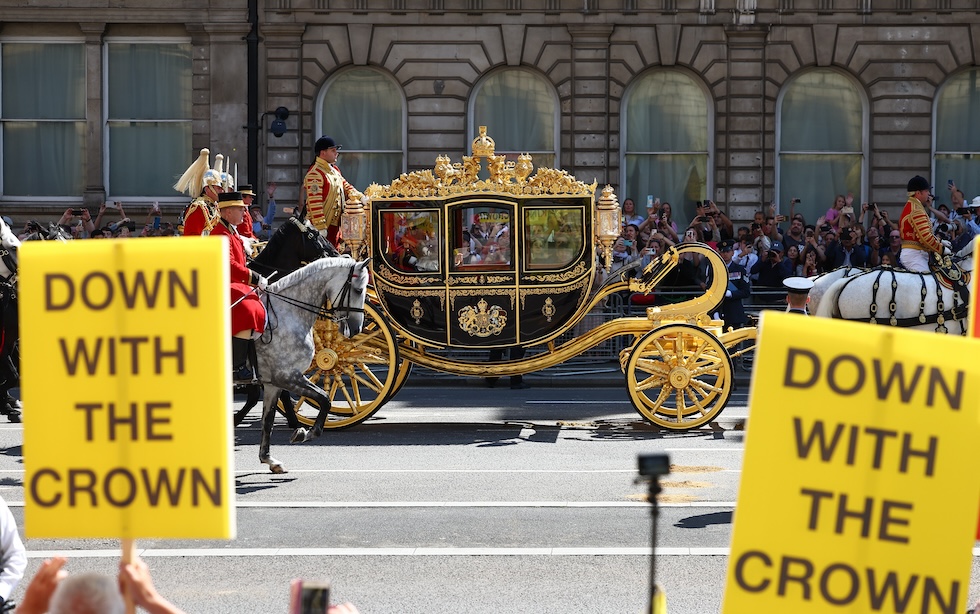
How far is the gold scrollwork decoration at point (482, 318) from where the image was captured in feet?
46.1

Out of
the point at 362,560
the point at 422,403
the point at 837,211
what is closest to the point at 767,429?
the point at 362,560

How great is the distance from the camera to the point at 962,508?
4039mm

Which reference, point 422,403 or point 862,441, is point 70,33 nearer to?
point 422,403

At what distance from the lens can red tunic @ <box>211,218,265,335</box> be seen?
1168 centimetres

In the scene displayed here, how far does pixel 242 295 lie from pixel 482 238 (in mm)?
2960

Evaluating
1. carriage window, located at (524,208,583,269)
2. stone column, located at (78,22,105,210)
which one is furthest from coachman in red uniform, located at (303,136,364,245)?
stone column, located at (78,22,105,210)

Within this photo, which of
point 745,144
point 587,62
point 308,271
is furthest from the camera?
point 745,144

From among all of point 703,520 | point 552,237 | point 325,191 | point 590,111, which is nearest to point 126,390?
point 703,520

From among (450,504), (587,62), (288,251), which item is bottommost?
(450,504)

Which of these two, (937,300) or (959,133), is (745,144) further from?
(937,300)

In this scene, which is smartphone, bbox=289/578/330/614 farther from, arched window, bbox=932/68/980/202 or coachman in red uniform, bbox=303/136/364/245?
arched window, bbox=932/68/980/202

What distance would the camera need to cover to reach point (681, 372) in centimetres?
1368

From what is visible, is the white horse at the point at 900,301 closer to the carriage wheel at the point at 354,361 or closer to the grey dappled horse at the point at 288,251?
the carriage wheel at the point at 354,361

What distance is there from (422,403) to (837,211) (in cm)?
960
